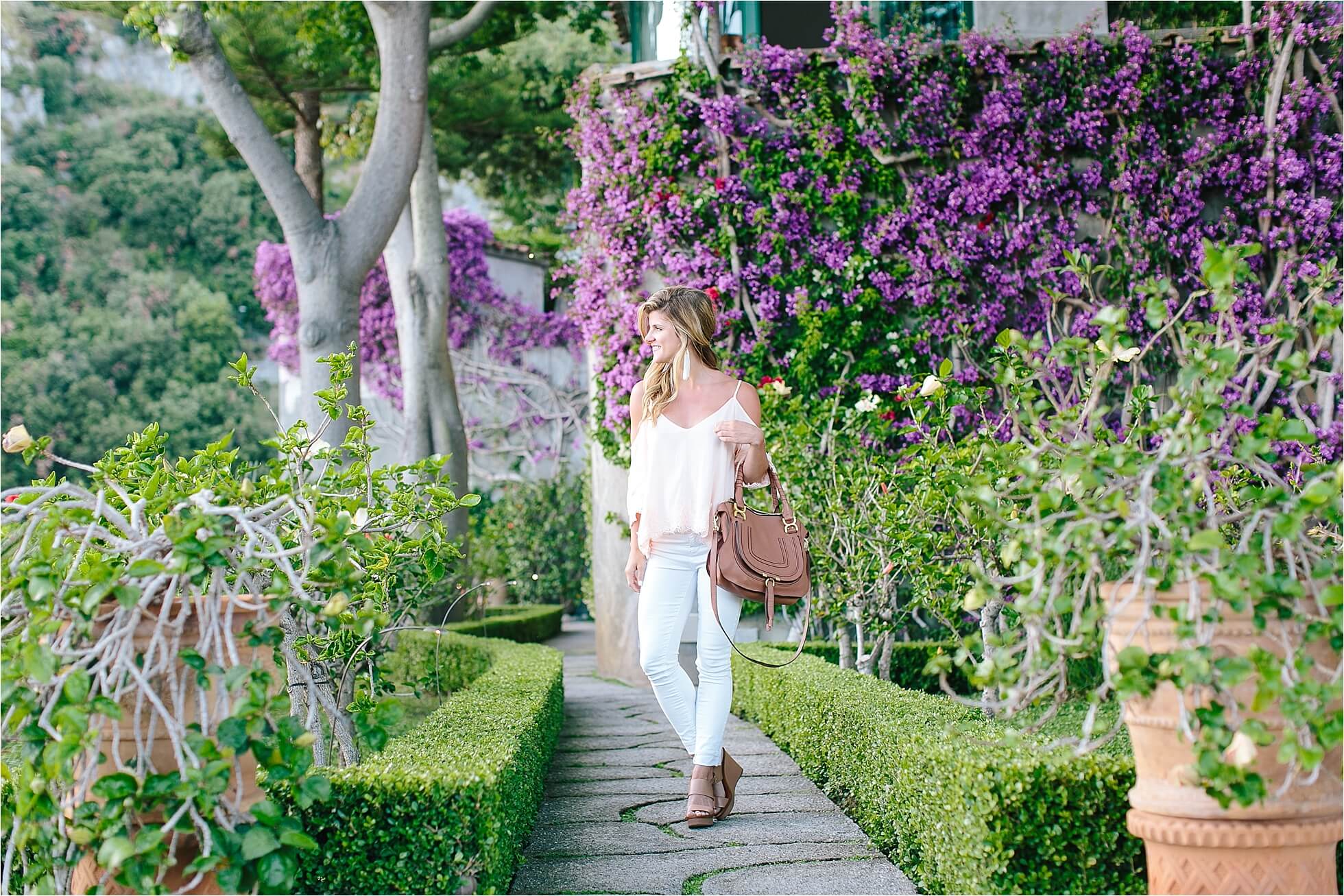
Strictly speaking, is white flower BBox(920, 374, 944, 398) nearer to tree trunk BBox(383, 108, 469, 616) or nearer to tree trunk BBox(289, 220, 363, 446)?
tree trunk BBox(289, 220, 363, 446)

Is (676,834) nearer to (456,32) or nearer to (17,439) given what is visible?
(17,439)

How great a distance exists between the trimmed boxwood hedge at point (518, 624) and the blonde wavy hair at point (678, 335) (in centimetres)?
418

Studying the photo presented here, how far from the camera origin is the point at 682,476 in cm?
338

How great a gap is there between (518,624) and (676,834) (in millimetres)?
5640

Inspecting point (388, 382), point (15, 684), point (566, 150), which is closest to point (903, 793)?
point (15, 684)

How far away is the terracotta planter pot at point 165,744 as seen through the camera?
2053 mm

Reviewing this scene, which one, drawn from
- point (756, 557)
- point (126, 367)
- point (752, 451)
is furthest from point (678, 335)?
point (126, 367)

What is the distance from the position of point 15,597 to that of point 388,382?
11.0 meters

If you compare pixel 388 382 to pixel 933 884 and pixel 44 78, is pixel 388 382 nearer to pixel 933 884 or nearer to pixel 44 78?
pixel 933 884

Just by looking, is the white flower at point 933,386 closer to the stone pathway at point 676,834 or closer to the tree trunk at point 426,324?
the stone pathway at point 676,834

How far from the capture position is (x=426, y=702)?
22.0 feet

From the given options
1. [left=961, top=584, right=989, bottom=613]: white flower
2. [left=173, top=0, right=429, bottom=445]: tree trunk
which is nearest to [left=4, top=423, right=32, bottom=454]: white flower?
[left=961, top=584, right=989, bottom=613]: white flower

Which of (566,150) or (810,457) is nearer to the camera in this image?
(810,457)

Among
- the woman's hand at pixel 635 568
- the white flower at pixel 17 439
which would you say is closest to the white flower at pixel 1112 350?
the woman's hand at pixel 635 568
